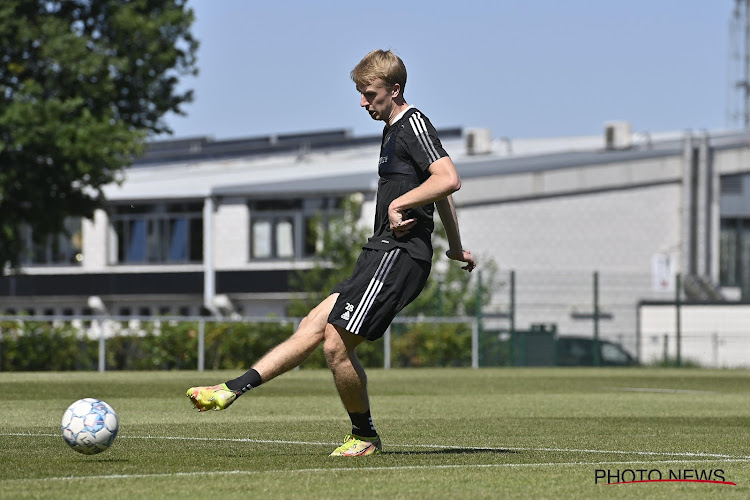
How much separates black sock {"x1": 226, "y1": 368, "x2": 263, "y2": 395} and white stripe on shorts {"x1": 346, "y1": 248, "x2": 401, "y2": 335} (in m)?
0.56

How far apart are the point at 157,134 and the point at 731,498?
1053 inches

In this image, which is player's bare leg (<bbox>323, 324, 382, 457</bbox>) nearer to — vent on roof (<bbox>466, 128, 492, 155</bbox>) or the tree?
the tree

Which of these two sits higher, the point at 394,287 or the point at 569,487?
the point at 394,287

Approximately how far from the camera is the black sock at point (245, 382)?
24.7 ft

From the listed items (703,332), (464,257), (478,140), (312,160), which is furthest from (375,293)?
(312,160)

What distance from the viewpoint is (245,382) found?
758cm

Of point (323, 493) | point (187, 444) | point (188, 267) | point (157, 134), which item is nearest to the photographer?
point (323, 493)

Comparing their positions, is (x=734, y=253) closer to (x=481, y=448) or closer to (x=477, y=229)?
(x=477, y=229)

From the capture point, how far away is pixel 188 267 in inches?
2077

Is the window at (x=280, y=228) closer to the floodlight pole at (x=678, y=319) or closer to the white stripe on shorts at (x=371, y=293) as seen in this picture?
the floodlight pole at (x=678, y=319)

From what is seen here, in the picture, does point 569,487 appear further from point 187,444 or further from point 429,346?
point 429,346

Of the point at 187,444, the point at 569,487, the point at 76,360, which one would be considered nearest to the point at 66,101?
the point at 76,360

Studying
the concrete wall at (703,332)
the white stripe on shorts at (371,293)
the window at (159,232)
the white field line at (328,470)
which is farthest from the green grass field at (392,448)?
the window at (159,232)

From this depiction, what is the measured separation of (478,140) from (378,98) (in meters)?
50.5
